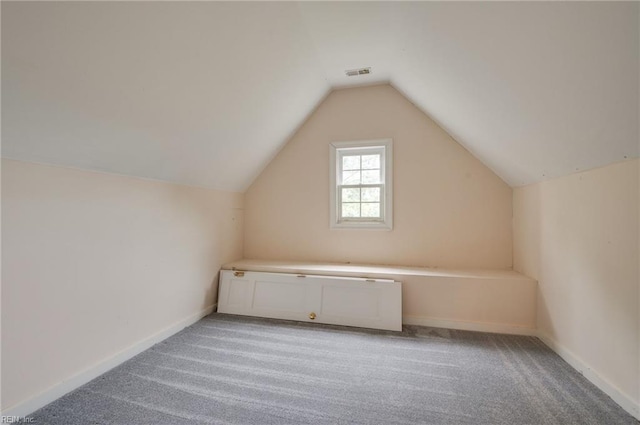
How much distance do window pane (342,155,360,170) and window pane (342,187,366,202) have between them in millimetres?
285

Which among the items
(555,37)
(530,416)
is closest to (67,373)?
(530,416)

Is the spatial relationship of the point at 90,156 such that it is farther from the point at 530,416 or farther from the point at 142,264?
the point at 530,416

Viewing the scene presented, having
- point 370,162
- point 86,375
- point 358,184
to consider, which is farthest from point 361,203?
point 86,375

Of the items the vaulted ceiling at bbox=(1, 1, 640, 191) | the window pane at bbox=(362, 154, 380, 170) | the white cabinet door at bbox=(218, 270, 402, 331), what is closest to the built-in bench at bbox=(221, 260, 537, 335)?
the white cabinet door at bbox=(218, 270, 402, 331)

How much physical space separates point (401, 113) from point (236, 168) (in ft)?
6.95

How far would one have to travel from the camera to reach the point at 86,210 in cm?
185

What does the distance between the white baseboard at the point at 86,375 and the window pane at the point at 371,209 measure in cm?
238

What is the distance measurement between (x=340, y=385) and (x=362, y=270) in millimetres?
1307

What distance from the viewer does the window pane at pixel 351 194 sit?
3.52 metres

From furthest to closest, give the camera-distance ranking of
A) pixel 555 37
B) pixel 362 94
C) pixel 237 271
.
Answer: pixel 362 94, pixel 237 271, pixel 555 37

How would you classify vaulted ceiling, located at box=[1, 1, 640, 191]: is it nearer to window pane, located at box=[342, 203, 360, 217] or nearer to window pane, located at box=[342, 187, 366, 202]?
window pane, located at box=[342, 187, 366, 202]

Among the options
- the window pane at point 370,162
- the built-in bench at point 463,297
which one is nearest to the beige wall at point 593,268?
the built-in bench at point 463,297

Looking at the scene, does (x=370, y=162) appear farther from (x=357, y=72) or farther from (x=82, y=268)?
(x=82, y=268)

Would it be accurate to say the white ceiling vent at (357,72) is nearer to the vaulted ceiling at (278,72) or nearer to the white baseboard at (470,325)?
the vaulted ceiling at (278,72)
